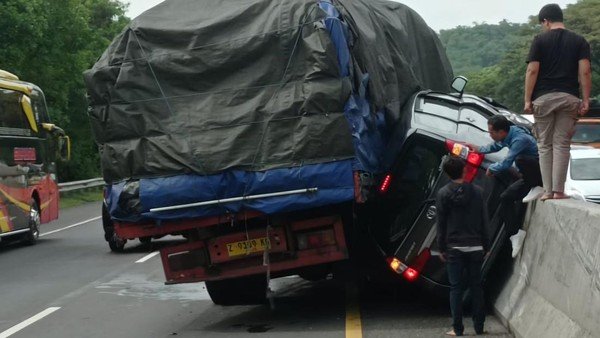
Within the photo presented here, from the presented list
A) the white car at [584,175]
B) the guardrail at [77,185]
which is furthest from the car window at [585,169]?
the guardrail at [77,185]

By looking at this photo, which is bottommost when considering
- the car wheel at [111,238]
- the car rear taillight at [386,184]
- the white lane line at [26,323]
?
the car wheel at [111,238]

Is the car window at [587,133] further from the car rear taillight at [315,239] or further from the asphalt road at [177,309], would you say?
the car rear taillight at [315,239]

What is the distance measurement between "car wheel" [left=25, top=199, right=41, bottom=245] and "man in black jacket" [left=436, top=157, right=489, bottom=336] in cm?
1421

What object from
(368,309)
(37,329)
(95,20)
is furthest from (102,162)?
(95,20)

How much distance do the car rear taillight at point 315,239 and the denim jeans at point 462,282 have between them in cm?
155

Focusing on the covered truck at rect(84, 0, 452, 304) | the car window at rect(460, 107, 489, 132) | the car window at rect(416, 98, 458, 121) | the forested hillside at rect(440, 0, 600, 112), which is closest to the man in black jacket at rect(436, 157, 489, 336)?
the covered truck at rect(84, 0, 452, 304)

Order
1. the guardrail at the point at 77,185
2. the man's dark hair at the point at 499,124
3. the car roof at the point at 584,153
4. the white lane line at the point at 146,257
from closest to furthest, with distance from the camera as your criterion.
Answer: the man's dark hair at the point at 499,124 → the car roof at the point at 584,153 → the white lane line at the point at 146,257 → the guardrail at the point at 77,185

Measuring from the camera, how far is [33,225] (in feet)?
68.0

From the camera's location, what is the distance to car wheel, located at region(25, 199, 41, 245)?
20.6 metres

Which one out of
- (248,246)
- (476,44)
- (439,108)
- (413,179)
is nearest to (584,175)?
(439,108)

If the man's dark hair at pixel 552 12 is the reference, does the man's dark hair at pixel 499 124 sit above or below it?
below

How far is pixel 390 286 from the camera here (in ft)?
36.9

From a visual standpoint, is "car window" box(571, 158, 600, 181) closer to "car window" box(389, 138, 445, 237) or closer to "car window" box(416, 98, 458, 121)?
"car window" box(416, 98, 458, 121)

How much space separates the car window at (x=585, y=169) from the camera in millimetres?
14930
